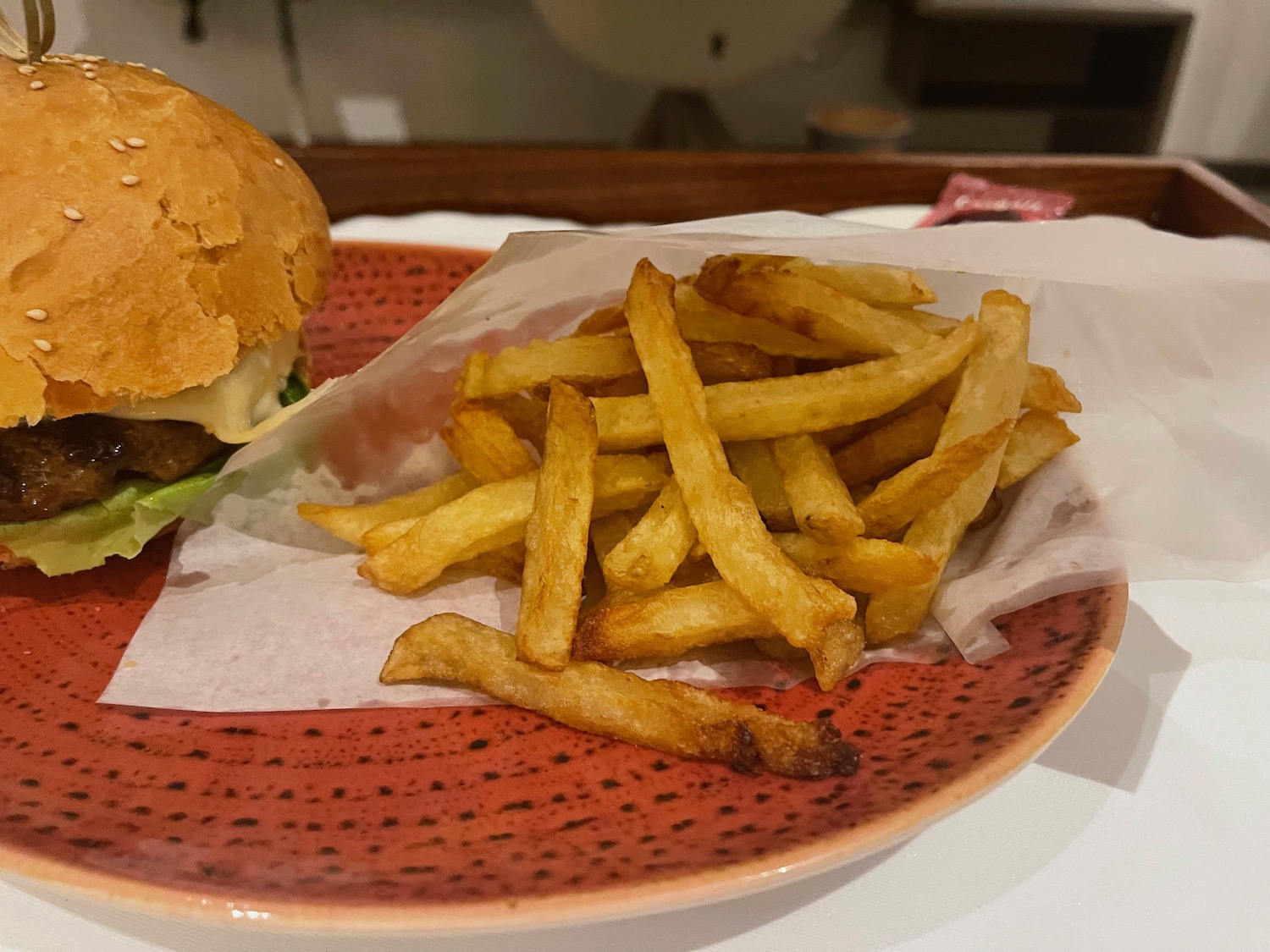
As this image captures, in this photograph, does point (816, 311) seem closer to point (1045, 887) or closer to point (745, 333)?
point (745, 333)

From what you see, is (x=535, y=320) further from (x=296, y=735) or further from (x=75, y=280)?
(x=296, y=735)

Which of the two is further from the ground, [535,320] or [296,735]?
[535,320]

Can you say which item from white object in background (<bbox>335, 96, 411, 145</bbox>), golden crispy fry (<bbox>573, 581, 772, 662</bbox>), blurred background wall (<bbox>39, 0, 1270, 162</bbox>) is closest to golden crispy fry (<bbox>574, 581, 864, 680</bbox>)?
golden crispy fry (<bbox>573, 581, 772, 662</bbox>)

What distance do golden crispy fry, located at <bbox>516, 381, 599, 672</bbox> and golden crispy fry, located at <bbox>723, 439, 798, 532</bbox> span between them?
0.21 meters

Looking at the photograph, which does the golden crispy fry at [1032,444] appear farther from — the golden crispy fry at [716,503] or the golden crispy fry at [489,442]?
the golden crispy fry at [489,442]

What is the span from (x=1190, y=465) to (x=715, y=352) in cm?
69

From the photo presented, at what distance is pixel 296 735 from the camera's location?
1.14 metres

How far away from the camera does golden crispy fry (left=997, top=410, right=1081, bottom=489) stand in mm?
1265

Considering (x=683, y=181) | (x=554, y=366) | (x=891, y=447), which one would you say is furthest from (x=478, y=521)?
(x=683, y=181)

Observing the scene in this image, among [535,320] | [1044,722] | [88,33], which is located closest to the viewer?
[1044,722]

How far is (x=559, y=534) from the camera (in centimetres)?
112

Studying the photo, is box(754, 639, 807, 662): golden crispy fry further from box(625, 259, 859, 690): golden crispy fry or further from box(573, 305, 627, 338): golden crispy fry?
box(573, 305, 627, 338): golden crispy fry

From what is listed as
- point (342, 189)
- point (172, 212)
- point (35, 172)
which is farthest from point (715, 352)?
point (342, 189)

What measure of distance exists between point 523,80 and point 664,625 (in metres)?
4.27
